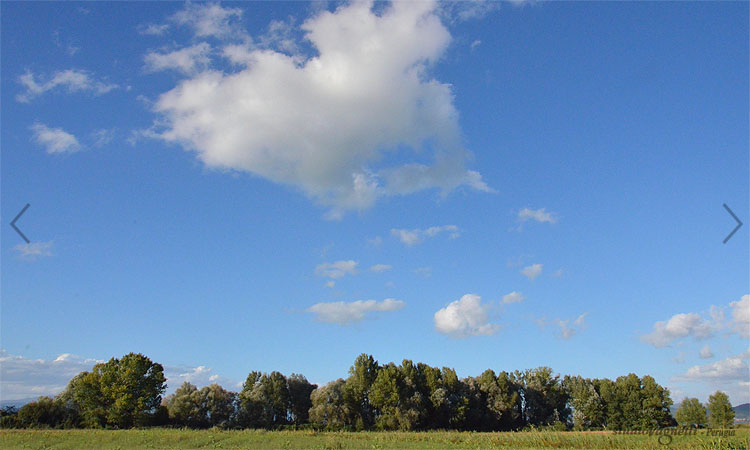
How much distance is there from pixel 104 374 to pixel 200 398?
16419 millimetres

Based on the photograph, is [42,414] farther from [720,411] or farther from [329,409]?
[720,411]

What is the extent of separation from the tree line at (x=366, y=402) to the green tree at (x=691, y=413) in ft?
6.47

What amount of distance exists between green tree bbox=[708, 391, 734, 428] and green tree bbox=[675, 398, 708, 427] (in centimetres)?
217

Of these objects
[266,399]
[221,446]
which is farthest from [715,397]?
[221,446]

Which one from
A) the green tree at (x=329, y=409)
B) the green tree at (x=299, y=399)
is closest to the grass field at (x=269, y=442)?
the green tree at (x=329, y=409)

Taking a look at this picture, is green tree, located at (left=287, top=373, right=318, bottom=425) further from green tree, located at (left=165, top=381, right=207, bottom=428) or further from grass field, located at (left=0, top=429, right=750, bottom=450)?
grass field, located at (left=0, top=429, right=750, bottom=450)

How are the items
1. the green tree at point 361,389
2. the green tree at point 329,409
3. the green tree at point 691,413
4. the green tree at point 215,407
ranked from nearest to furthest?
1. the green tree at point 215,407
2. the green tree at point 329,409
3. the green tree at point 361,389
4. the green tree at point 691,413

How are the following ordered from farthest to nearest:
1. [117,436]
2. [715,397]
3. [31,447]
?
[715,397] → [117,436] → [31,447]

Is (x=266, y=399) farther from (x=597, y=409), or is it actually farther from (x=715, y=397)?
(x=715, y=397)

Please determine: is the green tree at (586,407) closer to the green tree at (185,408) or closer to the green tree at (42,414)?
the green tree at (185,408)

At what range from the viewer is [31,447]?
150 feet

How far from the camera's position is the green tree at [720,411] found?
130125 millimetres

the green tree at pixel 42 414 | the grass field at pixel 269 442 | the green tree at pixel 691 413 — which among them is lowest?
the grass field at pixel 269 442

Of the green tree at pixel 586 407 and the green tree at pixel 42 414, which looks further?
the green tree at pixel 586 407
